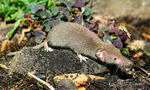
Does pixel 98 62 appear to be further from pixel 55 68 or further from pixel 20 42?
pixel 20 42

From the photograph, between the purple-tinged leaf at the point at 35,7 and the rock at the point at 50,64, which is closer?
the rock at the point at 50,64

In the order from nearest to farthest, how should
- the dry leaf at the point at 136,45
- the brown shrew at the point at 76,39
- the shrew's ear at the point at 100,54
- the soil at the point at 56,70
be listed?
the soil at the point at 56,70
the shrew's ear at the point at 100,54
the brown shrew at the point at 76,39
the dry leaf at the point at 136,45

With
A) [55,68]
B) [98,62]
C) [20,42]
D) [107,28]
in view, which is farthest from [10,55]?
[107,28]

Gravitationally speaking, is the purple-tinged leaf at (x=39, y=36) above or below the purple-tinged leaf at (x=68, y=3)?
below

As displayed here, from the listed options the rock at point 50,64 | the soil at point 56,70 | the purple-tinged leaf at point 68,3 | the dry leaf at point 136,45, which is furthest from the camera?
the dry leaf at point 136,45

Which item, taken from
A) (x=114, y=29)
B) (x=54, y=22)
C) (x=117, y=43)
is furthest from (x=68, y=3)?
(x=117, y=43)

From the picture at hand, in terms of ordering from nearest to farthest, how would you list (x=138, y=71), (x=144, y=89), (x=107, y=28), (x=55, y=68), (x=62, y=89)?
(x=62, y=89) < (x=144, y=89) < (x=55, y=68) < (x=138, y=71) < (x=107, y=28)

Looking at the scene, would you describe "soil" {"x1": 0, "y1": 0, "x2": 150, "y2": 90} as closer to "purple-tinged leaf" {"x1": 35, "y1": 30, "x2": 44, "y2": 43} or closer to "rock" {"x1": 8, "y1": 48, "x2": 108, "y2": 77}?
"rock" {"x1": 8, "y1": 48, "x2": 108, "y2": 77}

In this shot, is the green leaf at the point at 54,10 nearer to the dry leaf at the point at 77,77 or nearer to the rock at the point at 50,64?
the rock at the point at 50,64

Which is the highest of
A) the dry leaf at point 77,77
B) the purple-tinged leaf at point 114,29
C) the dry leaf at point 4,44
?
the purple-tinged leaf at point 114,29

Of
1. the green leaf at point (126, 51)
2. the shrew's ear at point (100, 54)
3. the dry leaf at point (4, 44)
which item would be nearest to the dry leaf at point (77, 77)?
the shrew's ear at point (100, 54)

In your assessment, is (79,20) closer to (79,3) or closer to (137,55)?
(79,3)
